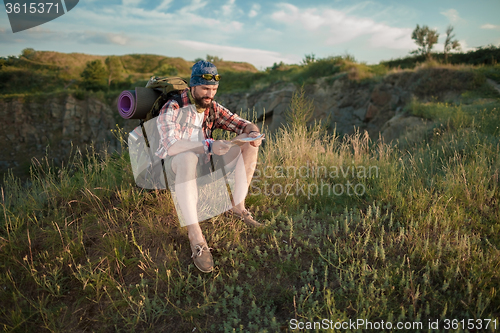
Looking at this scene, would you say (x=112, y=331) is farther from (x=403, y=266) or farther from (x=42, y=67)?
(x=42, y=67)

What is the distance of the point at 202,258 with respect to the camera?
2.66m

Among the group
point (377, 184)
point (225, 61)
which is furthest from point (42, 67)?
point (377, 184)

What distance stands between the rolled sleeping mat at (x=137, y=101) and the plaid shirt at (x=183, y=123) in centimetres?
25

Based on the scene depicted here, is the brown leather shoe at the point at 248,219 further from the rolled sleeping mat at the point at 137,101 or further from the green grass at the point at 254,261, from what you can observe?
the rolled sleeping mat at the point at 137,101

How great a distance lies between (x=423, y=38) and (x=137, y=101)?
2507 centimetres

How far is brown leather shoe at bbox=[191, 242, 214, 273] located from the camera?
2635mm

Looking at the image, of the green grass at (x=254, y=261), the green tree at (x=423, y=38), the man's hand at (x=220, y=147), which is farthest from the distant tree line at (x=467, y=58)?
the man's hand at (x=220, y=147)

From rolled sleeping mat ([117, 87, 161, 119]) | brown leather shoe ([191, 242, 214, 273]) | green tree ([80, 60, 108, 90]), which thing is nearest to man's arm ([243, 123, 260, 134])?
rolled sleeping mat ([117, 87, 161, 119])

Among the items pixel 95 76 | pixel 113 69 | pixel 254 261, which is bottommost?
pixel 254 261

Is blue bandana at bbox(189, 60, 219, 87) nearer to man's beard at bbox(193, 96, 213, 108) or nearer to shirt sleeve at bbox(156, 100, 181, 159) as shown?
man's beard at bbox(193, 96, 213, 108)

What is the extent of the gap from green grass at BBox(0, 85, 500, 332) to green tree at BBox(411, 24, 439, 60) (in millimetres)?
22138

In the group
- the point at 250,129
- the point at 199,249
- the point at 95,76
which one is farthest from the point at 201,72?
the point at 95,76

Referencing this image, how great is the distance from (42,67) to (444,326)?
37.9 metres

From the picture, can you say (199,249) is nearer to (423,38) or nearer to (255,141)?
(255,141)
